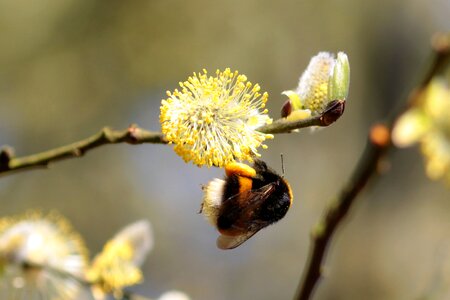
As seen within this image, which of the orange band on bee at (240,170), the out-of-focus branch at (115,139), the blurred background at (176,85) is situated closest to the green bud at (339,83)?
the out-of-focus branch at (115,139)

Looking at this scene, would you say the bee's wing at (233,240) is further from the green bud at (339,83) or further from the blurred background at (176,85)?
the blurred background at (176,85)

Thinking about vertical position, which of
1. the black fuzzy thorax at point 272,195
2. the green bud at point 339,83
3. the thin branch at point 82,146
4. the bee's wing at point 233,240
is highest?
the thin branch at point 82,146

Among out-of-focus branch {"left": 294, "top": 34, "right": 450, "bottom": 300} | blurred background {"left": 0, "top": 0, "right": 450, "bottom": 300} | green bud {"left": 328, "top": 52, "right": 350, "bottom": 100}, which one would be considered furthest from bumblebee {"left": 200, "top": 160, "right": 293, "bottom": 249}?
blurred background {"left": 0, "top": 0, "right": 450, "bottom": 300}

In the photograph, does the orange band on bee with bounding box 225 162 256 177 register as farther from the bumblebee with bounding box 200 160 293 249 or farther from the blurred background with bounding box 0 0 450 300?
the blurred background with bounding box 0 0 450 300

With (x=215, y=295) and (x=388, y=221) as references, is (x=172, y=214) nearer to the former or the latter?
(x=215, y=295)

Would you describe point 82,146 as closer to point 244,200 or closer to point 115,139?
point 115,139

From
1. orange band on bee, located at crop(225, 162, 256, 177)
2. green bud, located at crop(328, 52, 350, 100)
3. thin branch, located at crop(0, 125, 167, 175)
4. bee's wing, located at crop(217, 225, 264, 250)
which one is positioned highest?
thin branch, located at crop(0, 125, 167, 175)

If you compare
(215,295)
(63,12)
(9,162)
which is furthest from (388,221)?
(9,162)
